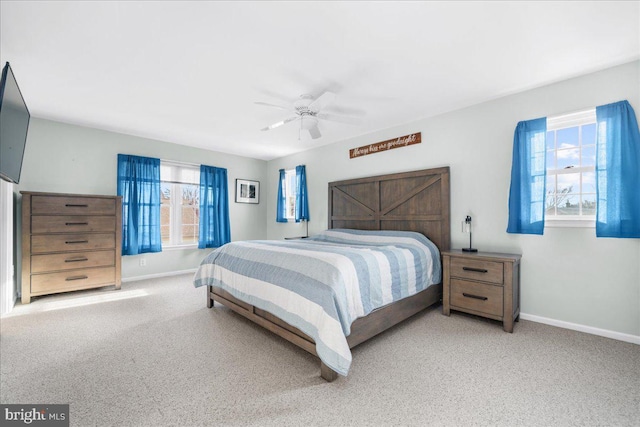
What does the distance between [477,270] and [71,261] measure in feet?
16.9

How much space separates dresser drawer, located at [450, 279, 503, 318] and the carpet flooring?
173mm

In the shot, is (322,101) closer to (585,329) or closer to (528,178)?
(528,178)

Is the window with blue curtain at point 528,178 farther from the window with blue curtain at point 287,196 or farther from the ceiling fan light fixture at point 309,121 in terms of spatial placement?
the window with blue curtain at point 287,196

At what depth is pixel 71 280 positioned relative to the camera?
12.3ft

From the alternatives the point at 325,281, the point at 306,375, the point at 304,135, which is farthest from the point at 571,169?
the point at 304,135

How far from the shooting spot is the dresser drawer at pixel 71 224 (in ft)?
11.6

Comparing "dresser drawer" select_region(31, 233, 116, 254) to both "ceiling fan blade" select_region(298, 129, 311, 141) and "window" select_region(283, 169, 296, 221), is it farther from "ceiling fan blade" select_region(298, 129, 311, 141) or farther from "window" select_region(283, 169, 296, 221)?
"ceiling fan blade" select_region(298, 129, 311, 141)

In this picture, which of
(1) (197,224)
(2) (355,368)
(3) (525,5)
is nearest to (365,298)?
(2) (355,368)

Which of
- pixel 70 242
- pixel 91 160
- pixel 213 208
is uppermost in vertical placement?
pixel 91 160

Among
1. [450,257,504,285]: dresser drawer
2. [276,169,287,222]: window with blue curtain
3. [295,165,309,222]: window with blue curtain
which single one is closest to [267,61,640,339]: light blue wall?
[450,257,504,285]: dresser drawer

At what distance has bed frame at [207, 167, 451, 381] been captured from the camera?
2.28 metres

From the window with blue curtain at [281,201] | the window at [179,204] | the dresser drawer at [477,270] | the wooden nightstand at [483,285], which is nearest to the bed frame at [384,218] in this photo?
the wooden nightstand at [483,285]

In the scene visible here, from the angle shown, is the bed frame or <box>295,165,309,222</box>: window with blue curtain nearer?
the bed frame

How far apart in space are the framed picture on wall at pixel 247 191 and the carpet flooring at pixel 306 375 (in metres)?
3.50
